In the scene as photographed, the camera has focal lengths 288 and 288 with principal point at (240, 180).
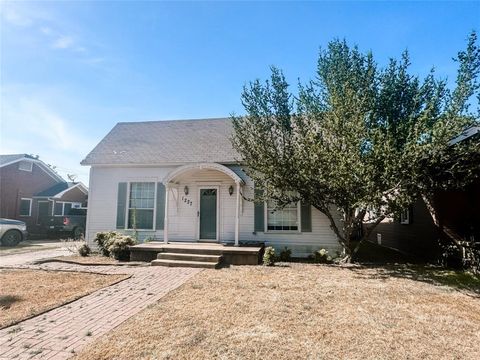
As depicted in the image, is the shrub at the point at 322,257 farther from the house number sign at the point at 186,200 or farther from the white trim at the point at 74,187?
the white trim at the point at 74,187

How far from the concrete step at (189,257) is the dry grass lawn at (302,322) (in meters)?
1.68

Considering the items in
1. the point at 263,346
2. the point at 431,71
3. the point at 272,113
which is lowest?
the point at 263,346

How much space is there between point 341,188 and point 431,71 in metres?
4.79

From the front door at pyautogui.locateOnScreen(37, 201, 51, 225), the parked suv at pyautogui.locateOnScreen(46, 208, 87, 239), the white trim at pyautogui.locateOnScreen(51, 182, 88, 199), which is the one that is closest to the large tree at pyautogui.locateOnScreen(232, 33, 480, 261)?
the parked suv at pyautogui.locateOnScreen(46, 208, 87, 239)

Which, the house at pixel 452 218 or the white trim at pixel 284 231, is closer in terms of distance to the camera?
the house at pixel 452 218

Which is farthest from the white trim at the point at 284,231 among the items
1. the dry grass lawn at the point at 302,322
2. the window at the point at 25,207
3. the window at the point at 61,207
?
the window at the point at 25,207

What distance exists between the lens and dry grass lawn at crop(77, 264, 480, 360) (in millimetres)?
3455

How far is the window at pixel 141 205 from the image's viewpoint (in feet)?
37.4

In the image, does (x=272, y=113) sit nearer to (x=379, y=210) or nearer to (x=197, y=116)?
(x=379, y=210)

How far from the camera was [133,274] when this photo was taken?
758 cm

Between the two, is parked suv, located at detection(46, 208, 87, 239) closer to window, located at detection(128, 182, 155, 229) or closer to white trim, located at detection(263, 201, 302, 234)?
window, located at detection(128, 182, 155, 229)

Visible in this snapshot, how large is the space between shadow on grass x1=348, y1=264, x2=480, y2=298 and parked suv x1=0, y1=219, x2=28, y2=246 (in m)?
15.6

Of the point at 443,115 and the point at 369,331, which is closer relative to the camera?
the point at 369,331

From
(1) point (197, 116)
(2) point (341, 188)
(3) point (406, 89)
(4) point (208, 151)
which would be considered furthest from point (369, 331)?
(1) point (197, 116)
